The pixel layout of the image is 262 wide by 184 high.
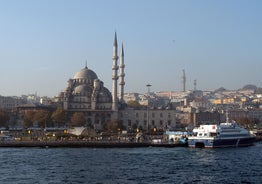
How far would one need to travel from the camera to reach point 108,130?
65.6 meters

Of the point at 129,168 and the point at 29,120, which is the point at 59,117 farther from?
the point at 129,168

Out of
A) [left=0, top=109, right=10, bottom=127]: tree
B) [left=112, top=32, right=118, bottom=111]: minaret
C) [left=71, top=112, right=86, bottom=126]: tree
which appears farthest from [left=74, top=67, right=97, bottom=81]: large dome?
[left=0, top=109, right=10, bottom=127]: tree

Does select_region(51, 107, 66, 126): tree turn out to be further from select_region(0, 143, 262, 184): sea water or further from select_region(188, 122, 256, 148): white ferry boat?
select_region(0, 143, 262, 184): sea water

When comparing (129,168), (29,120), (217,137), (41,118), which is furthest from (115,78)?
(129,168)

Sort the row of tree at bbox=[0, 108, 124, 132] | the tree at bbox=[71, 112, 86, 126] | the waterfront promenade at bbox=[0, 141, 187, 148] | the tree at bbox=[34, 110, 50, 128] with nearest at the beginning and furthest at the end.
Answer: the waterfront promenade at bbox=[0, 141, 187, 148] → the row of tree at bbox=[0, 108, 124, 132] → the tree at bbox=[34, 110, 50, 128] → the tree at bbox=[71, 112, 86, 126]

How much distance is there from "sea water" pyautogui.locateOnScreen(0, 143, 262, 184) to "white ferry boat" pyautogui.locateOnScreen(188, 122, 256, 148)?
7697 millimetres

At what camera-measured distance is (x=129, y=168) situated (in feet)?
90.5

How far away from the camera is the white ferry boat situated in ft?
145

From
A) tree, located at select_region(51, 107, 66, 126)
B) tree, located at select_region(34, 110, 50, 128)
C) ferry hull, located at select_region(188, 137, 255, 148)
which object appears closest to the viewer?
ferry hull, located at select_region(188, 137, 255, 148)

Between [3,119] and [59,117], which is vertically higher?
[59,117]

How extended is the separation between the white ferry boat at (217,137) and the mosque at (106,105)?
31.7m

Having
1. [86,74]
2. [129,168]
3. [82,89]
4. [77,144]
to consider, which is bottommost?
[129,168]

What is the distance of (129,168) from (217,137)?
18391mm

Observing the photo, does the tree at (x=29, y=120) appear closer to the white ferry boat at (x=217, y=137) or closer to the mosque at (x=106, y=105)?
the mosque at (x=106, y=105)
